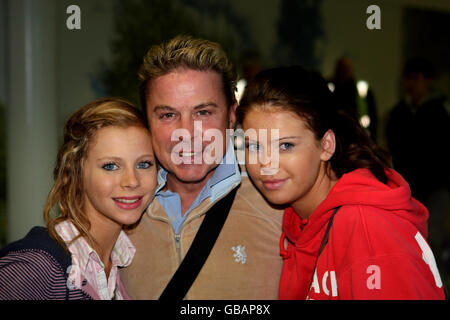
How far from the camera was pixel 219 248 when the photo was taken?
224 cm

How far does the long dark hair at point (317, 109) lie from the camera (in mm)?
1988

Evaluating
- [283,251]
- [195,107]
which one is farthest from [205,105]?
[283,251]

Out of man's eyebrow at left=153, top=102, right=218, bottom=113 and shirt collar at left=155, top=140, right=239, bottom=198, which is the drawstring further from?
man's eyebrow at left=153, top=102, right=218, bottom=113

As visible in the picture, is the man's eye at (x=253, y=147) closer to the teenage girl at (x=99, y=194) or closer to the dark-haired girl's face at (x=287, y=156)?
the dark-haired girl's face at (x=287, y=156)

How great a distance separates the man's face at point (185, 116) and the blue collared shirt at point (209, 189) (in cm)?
10

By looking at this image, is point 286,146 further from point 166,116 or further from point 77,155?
point 77,155

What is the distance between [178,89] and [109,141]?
442 mm

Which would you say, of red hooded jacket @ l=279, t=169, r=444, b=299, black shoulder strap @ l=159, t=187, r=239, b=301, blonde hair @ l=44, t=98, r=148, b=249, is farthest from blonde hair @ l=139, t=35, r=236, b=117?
red hooded jacket @ l=279, t=169, r=444, b=299

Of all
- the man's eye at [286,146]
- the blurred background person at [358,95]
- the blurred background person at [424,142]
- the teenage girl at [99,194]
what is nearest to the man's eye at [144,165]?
the teenage girl at [99,194]

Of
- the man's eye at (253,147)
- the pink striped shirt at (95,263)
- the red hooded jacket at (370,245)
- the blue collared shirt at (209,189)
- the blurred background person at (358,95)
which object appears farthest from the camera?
the blurred background person at (358,95)

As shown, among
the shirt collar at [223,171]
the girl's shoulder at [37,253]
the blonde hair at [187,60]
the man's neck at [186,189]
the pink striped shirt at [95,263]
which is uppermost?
the blonde hair at [187,60]

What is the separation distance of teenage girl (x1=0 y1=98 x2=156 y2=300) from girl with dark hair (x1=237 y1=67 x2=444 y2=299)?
58 centimetres

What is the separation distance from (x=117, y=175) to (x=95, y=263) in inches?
17.5

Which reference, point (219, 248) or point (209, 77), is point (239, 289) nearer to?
point (219, 248)
